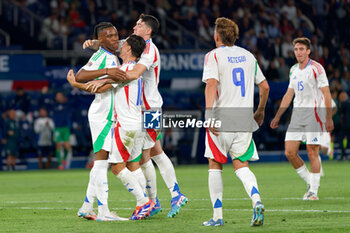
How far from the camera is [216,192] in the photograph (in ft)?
27.2

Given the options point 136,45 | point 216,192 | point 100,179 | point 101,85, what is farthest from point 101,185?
point 136,45

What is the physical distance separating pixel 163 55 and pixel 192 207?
14.4 m

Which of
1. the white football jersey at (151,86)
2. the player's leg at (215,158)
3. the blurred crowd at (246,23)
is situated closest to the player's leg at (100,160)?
the white football jersey at (151,86)

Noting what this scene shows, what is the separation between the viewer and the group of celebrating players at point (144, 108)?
8.30 m

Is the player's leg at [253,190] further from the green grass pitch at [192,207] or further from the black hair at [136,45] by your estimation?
the black hair at [136,45]

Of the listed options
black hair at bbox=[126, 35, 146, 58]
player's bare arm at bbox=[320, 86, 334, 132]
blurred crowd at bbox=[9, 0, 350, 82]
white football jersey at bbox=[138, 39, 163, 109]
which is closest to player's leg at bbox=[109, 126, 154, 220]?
white football jersey at bbox=[138, 39, 163, 109]

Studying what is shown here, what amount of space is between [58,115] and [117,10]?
552cm

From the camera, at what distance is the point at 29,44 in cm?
2539

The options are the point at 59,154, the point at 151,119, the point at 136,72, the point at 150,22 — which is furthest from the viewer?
the point at 59,154

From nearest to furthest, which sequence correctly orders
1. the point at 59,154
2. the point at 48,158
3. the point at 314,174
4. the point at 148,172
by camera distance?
1. the point at 148,172
2. the point at 314,174
3. the point at 59,154
4. the point at 48,158

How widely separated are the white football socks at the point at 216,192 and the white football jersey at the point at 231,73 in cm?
75

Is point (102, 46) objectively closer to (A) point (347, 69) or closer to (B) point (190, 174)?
(B) point (190, 174)

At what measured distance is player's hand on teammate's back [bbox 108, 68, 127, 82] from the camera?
878 cm

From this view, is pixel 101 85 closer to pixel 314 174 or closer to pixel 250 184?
pixel 250 184
